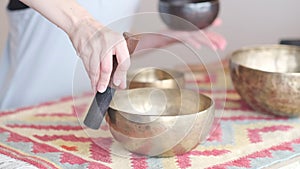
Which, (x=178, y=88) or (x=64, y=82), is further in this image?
(x=64, y=82)

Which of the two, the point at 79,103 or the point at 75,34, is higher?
the point at 75,34

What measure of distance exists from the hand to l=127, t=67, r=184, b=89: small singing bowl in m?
0.13

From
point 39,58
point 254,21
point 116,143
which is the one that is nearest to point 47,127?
point 116,143

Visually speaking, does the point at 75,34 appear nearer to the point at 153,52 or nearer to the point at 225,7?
the point at 153,52

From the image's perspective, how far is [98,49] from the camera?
2.74ft

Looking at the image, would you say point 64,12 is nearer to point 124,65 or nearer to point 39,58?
point 124,65

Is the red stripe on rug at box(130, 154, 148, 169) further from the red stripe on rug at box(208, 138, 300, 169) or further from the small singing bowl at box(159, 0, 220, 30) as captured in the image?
the small singing bowl at box(159, 0, 220, 30)

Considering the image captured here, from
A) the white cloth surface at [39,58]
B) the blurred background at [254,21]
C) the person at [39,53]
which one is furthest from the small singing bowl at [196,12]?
the blurred background at [254,21]

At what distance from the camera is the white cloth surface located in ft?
4.42

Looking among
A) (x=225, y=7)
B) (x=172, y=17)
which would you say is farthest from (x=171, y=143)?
(x=225, y=7)

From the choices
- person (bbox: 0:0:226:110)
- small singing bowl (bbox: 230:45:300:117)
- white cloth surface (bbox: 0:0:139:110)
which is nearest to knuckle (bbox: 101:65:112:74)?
small singing bowl (bbox: 230:45:300:117)

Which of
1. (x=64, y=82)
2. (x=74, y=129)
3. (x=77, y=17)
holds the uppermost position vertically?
(x=77, y=17)

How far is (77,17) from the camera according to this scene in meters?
0.86

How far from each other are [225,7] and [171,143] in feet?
3.48
